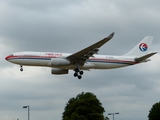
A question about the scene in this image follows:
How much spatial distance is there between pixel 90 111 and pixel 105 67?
4467 cm

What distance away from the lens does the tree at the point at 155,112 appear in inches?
5634

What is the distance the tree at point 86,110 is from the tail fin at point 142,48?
37.0 m

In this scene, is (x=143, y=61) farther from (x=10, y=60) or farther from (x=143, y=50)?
(x=10, y=60)

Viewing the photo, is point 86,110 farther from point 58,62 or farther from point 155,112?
point 58,62

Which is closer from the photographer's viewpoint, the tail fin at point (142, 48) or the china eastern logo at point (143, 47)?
the tail fin at point (142, 48)

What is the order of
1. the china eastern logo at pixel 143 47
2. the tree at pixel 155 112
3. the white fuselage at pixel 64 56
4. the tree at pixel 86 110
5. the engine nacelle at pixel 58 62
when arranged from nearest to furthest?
the engine nacelle at pixel 58 62
the white fuselage at pixel 64 56
the china eastern logo at pixel 143 47
the tree at pixel 86 110
the tree at pixel 155 112

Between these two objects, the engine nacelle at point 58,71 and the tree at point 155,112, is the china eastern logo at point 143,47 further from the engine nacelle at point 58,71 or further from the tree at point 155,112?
the tree at point 155,112

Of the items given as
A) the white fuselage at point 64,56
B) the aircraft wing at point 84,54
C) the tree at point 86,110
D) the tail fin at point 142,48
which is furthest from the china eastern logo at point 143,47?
the tree at point 86,110

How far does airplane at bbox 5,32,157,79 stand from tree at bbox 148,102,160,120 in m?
59.9

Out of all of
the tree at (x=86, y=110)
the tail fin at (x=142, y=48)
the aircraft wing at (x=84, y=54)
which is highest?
the tail fin at (x=142, y=48)

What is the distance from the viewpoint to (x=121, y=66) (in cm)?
8312

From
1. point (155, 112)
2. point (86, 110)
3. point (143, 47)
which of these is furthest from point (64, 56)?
point (155, 112)

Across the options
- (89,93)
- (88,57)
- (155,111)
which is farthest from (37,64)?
(155,111)

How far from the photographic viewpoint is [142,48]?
88.4 meters
